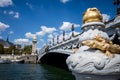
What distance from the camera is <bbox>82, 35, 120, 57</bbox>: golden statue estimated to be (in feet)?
14.5

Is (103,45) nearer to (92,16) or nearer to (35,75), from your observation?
(92,16)

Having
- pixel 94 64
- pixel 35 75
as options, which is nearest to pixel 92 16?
pixel 94 64

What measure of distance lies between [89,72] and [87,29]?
0.97 metres

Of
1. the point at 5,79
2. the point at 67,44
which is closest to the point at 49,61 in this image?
the point at 67,44

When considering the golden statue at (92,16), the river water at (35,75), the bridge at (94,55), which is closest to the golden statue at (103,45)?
the bridge at (94,55)

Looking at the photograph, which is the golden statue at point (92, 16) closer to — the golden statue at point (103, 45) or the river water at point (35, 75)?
the golden statue at point (103, 45)

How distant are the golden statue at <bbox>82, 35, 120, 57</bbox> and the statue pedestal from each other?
3.5 inches

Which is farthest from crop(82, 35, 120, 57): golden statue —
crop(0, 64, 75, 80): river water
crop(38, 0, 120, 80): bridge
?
crop(0, 64, 75, 80): river water

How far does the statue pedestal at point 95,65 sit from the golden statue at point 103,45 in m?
0.09

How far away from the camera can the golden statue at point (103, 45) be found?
4.41m

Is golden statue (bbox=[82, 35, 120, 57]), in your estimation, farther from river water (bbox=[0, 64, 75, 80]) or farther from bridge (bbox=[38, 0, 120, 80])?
river water (bbox=[0, 64, 75, 80])

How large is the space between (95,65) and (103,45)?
1.59 ft

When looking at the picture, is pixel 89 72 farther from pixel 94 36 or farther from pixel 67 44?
pixel 67 44

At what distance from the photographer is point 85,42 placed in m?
4.60
